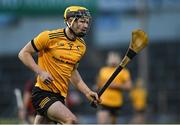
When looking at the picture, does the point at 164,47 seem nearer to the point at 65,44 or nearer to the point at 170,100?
the point at 170,100

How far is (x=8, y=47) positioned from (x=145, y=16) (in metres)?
6.70

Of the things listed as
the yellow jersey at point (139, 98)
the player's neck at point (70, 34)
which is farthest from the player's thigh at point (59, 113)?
the yellow jersey at point (139, 98)

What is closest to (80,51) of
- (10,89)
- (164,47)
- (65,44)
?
(65,44)

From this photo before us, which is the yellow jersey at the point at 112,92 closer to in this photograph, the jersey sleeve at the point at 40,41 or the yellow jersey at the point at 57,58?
the yellow jersey at the point at 57,58

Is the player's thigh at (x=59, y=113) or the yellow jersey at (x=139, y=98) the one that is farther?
the yellow jersey at (x=139, y=98)

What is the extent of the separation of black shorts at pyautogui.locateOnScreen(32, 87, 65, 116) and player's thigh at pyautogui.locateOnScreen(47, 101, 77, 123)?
4.2 inches

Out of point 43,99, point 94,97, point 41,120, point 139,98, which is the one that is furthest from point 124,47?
point 43,99

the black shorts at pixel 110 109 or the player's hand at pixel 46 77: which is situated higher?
the player's hand at pixel 46 77

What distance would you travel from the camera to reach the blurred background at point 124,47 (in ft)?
118

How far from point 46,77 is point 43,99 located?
1.93ft

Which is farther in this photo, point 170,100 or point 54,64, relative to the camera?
point 170,100

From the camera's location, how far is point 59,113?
11.2 metres

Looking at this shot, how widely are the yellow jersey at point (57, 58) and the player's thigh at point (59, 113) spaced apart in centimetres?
39

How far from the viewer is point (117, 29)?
38812 mm
